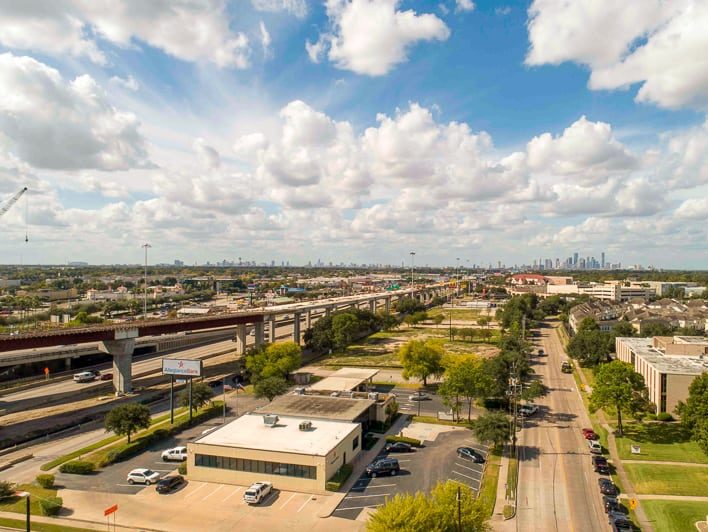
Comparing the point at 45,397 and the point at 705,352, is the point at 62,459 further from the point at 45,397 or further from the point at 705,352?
the point at 705,352

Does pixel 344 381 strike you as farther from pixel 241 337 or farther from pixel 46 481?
pixel 241 337

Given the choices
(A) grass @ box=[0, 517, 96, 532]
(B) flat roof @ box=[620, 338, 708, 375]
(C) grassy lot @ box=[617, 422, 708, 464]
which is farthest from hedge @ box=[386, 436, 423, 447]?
(B) flat roof @ box=[620, 338, 708, 375]

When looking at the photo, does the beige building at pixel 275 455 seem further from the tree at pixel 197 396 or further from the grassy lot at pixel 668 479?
the grassy lot at pixel 668 479

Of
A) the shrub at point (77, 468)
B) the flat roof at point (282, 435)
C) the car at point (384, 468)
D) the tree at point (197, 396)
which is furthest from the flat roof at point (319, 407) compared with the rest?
the shrub at point (77, 468)

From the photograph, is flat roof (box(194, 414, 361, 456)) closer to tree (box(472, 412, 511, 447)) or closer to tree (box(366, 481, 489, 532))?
tree (box(472, 412, 511, 447))

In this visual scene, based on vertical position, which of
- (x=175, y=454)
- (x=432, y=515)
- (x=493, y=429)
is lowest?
(x=175, y=454)

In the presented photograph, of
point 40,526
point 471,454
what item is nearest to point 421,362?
point 471,454
